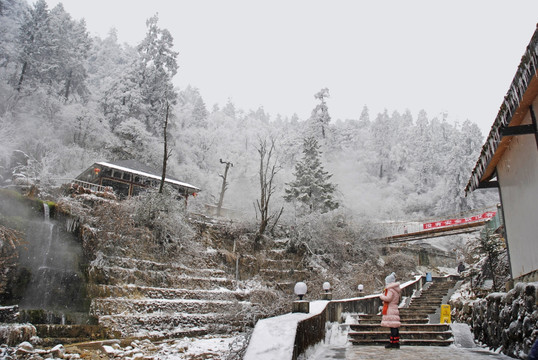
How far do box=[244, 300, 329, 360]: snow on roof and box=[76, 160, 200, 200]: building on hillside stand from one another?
74.8ft

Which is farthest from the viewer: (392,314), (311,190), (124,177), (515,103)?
(311,190)

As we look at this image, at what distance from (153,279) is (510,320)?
13872 mm

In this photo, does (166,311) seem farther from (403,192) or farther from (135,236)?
(403,192)

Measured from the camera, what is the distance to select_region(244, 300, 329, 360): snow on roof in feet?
11.6

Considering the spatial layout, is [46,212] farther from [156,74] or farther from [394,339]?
[156,74]

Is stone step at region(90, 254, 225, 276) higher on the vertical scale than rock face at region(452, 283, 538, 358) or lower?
higher

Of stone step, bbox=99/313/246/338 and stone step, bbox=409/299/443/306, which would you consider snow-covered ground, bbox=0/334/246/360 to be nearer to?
stone step, bbox=99/313/246/338

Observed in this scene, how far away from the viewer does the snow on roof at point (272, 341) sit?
11.6ft

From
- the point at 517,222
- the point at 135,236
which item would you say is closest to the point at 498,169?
the point at 517,222

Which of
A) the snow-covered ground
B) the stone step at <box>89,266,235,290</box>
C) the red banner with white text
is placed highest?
the red banner with white text

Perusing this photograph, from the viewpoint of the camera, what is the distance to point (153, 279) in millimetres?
15922

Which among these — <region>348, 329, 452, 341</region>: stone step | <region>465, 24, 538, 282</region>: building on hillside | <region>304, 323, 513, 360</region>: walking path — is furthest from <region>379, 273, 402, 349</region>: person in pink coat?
<region>465, 24, 538, 282</region>: building on hillside

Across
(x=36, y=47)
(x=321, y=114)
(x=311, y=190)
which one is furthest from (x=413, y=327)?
(x=321, y=114)

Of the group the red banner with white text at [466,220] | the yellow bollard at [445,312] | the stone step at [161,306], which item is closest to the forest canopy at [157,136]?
the red banner with white text at [466,220]
